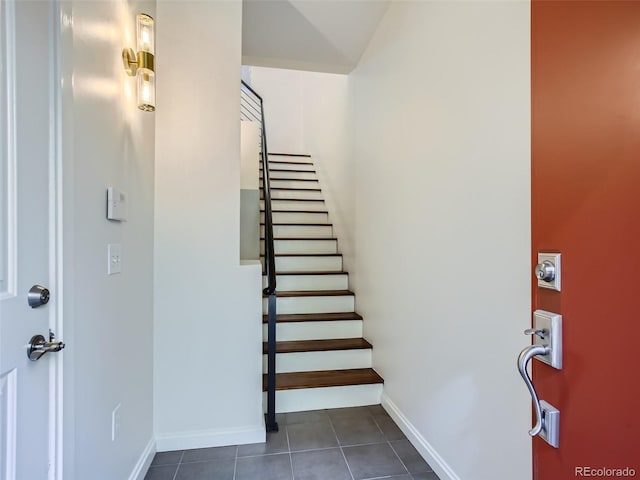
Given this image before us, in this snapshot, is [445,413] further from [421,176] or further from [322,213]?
[322,213]

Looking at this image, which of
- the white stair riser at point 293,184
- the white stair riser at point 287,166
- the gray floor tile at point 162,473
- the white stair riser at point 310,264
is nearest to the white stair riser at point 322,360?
the gray floor tile at point 162,473

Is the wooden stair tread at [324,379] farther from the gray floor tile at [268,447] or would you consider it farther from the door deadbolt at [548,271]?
the door deadbolt at [548,271]

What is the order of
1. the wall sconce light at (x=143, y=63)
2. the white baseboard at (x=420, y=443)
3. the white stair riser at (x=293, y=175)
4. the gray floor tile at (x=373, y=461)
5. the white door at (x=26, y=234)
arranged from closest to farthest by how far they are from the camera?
the white door at (x=26, y=234)
the wall sconce light at (x=143, y=63)
the white baseboard at (x=420, y=443)
the gray floor tile at (x=373, y=461)
the white stair riser at (x=293, y=175)

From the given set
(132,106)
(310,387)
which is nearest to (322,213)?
(310,387)

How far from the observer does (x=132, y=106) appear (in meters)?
1.58

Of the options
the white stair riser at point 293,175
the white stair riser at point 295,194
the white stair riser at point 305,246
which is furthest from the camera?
the white stair riser at point 293,175

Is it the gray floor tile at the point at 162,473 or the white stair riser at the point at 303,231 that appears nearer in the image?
the gray floor tile at the point at 162,473

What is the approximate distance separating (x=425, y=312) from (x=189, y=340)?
1.39 meters

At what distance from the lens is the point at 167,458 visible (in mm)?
1863

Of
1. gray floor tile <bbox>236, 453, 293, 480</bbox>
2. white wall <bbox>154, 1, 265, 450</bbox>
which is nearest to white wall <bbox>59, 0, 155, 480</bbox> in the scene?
white wall <bbox>154, 1, 265, 450</bbox>

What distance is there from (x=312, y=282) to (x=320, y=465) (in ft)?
5.62

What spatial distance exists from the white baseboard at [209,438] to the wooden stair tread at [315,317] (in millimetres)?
847

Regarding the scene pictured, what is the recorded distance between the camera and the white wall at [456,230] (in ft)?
3.97

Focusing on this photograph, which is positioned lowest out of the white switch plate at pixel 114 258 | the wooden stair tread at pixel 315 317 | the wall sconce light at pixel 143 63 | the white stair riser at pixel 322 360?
the white stair riser at pixel 322 360
